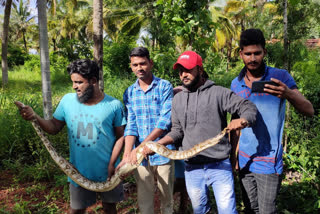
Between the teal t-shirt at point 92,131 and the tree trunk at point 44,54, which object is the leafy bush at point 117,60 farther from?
the teal t-shirt at point 92,131

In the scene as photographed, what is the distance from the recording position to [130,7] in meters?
23.7

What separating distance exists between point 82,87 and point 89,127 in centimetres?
47

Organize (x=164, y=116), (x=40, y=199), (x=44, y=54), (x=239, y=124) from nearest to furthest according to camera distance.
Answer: (x=239, y=124) < (x=164, y=116) < (x=40, y=199) < (x=44, y=54)

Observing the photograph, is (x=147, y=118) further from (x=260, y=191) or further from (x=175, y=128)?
(x=260, y=191)

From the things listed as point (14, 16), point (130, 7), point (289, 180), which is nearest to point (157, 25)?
point (130, 7)

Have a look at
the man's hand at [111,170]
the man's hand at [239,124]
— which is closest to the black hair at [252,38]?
the man's hand at [239,124]

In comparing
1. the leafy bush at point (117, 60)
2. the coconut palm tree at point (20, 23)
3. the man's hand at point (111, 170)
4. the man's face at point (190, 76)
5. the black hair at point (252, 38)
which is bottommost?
the man's hand at point (111, 170)

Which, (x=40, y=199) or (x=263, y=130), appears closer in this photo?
(x=263, y=130)

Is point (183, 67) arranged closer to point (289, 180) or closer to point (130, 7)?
point (289, 180)

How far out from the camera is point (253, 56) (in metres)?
2.38

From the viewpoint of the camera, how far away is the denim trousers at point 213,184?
2.33 m

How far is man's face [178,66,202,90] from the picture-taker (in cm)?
252

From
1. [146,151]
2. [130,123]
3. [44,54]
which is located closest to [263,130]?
[146,151]

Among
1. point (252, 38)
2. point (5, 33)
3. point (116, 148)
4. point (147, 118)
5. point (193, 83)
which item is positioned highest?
point (5, 33)
